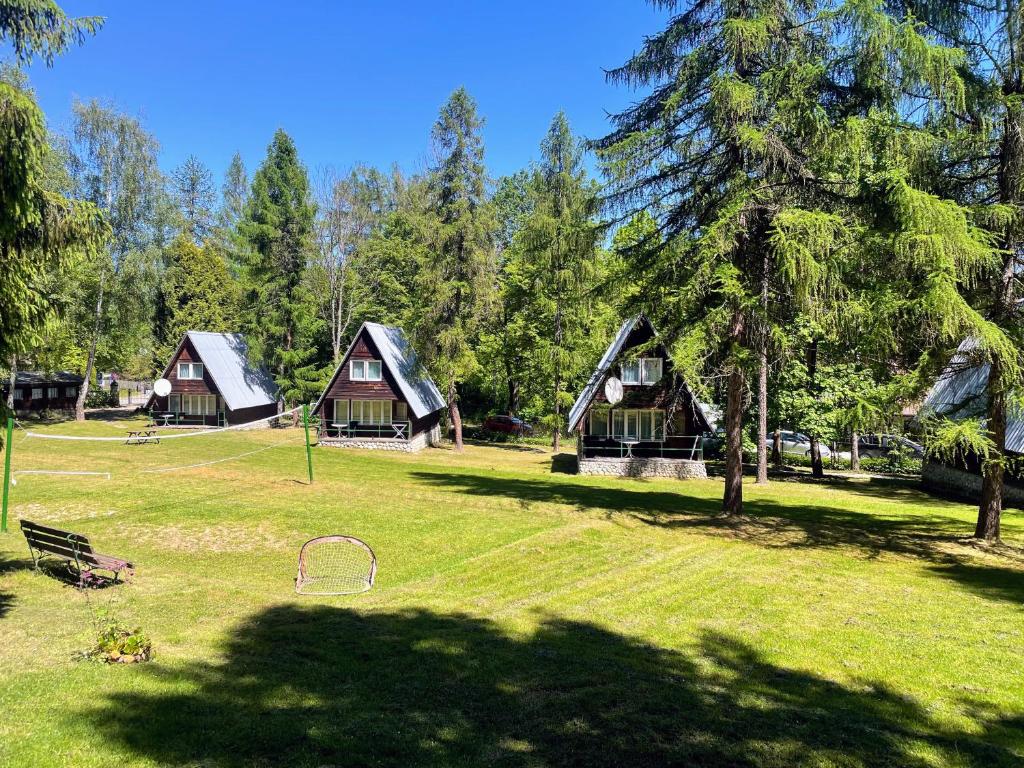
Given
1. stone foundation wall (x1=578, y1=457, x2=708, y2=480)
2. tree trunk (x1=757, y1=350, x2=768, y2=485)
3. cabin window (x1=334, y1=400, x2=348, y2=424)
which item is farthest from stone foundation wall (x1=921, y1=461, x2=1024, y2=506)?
cabin window (x1=334, y1=400, x2=348, y2=424)

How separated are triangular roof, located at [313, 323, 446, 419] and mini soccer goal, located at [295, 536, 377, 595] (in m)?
22.4

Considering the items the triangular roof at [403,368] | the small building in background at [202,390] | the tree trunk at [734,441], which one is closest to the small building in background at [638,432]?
the triangular roof at [403,368]

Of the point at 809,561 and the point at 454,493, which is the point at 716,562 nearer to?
the point at 809,561

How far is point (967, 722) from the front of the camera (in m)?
6.69

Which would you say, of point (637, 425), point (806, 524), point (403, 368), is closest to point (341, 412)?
point (403, 368)

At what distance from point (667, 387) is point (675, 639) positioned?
11975 mm

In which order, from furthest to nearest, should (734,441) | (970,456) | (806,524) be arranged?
(970,456), (806,524), (734,441)

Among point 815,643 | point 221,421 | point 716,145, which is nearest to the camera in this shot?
point 815,643

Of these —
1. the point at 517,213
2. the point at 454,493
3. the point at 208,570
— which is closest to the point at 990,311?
the point at 454,493

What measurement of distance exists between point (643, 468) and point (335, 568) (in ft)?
67.3

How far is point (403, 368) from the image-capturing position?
39062mm

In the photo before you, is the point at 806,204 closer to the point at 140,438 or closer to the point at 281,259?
the point at 140,438

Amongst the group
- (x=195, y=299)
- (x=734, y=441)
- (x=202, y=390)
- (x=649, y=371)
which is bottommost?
(x=734, y=441)

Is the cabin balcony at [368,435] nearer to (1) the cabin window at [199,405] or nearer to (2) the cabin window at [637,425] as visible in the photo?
(1) the cabin window at [199,405]
